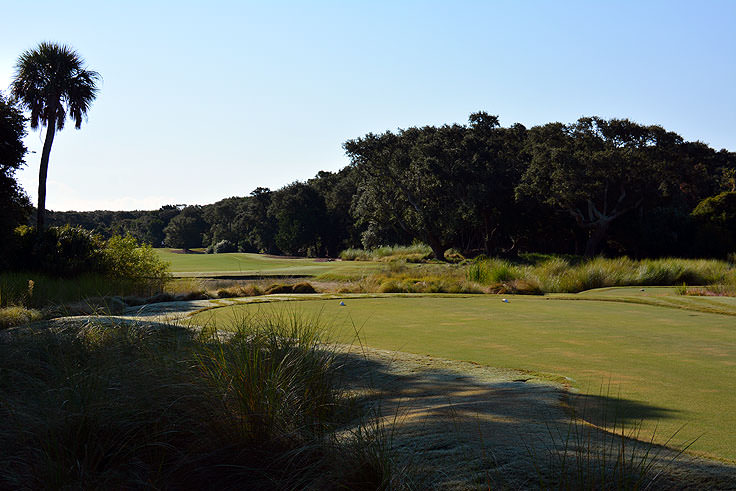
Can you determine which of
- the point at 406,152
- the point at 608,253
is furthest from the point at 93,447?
the point at 608,253

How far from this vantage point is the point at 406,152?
1369 inches

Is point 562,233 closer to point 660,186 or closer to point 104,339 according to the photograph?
point 660,186

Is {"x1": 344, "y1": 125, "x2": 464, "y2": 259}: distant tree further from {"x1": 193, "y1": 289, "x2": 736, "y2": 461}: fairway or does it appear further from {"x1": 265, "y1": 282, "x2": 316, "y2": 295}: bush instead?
{"x1": 193, "y1": 289, "x2": 736, "y2": 461}: fairway

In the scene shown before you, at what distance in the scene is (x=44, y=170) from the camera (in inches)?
1000

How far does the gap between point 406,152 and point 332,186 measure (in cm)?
2390

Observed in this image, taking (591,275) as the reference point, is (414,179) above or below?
above

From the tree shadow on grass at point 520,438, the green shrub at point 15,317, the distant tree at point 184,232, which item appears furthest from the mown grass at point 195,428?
the distant tree at point 184,232

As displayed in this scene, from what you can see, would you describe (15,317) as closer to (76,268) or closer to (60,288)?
(60,288)

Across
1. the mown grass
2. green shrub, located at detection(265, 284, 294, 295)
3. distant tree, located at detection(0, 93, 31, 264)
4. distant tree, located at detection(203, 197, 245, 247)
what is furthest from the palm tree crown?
distant tree, located at detection(203, 197, 245, 247)

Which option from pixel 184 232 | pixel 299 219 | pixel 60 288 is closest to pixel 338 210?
pixel 299 219

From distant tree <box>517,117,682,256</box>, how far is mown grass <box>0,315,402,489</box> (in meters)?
30.9

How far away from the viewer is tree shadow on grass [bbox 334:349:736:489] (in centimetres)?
228

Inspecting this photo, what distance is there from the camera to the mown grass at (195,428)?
9.24 ft

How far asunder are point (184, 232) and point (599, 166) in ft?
165
